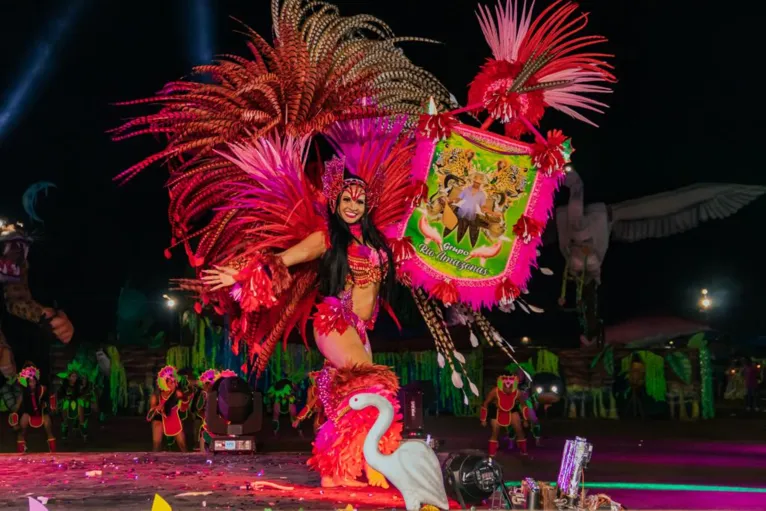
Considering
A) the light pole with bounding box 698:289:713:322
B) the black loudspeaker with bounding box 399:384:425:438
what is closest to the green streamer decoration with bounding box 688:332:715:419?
the light pole with bounding box 698:289:713:322

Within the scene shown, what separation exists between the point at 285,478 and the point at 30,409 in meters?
6.16

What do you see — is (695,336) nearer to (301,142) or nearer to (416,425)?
(416,425)

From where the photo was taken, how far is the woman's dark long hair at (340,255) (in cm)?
479

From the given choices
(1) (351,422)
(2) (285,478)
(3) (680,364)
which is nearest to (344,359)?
(1) (351,422)

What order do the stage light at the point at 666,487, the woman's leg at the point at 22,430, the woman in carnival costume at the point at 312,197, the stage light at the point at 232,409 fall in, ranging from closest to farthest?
1. the woman in carnival costume at the point at 312,197
2. the stage light at the point at 666,487
3. the stage light at the point at 232,409
4. the woman's leg at the point at 22,430

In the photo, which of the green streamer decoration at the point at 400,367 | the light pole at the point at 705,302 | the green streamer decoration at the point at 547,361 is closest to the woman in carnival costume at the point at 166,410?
the green streamer decoration at the point at 400,367

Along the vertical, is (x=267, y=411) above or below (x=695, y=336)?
below

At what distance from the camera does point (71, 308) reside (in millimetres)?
16641

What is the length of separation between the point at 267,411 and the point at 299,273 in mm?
12595

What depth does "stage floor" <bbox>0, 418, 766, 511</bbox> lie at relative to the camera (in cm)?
427

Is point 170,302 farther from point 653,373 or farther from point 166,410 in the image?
point 653,373

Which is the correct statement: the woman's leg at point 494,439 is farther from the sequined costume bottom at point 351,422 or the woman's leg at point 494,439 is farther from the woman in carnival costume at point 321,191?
the sequined costume bottom at point 351,422

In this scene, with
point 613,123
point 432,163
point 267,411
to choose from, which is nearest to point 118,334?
point 267,411

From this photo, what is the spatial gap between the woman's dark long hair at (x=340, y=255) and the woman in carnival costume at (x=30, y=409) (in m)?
6.56
